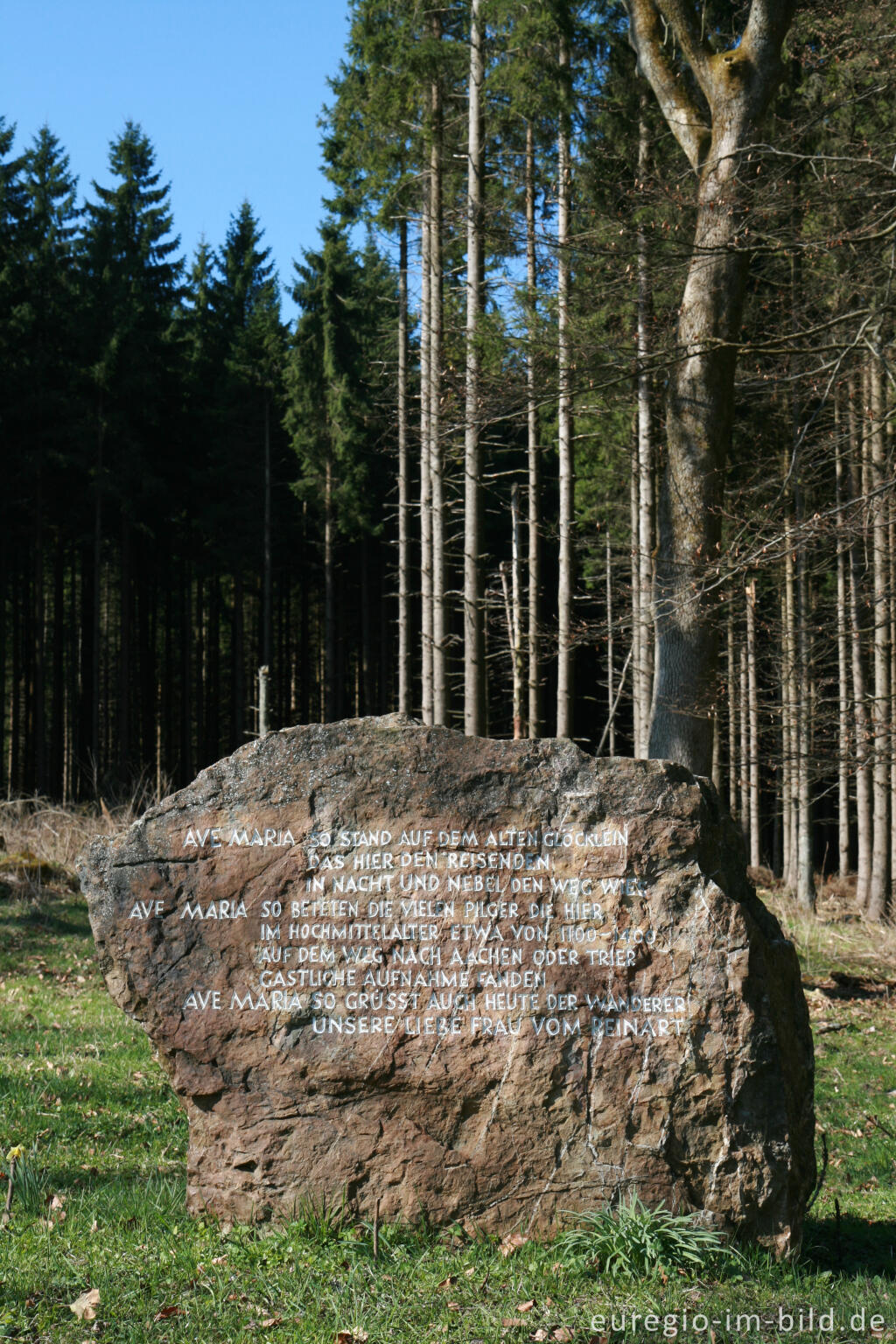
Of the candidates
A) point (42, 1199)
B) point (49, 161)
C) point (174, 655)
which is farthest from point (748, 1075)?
point (174, 655)

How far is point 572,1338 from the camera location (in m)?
3.67

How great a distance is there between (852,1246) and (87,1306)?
3309 millimetres

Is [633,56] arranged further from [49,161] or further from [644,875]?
[49,161]

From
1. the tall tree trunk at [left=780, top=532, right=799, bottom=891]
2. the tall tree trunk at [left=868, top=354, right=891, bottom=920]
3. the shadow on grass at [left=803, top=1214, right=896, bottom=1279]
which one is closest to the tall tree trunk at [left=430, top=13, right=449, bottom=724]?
the tall tree trunk at [left=780, top=532, right=799, bottom=891]

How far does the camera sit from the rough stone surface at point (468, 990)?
444 cm

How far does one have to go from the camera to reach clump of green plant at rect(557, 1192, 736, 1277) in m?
4.16

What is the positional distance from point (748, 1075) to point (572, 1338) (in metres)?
1.27

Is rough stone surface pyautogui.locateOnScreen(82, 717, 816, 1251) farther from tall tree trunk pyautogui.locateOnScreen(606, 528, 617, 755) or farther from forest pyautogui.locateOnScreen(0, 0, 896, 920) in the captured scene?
tall tree trunk pyautogui.locateOnScreen(606, 528, 617, 755)

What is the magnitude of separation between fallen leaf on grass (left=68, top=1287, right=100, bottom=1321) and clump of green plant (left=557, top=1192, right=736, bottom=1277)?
1.80m

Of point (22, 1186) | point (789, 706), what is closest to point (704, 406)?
point (789, 706)

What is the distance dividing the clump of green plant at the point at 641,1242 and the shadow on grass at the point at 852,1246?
547 mm

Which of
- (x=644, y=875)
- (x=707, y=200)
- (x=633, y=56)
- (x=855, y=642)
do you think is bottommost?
(x=644, y=875)

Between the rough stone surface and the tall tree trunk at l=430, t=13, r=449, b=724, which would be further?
the tall tree trunk at l=430, t=13, r=449, b=724

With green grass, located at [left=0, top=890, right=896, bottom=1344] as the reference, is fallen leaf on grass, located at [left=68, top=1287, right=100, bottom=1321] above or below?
above
